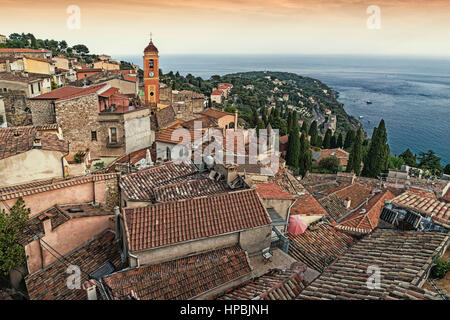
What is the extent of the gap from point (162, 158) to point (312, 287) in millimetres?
13568

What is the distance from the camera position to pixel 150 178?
39.6 ft

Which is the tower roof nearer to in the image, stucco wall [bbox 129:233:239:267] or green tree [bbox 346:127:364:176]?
stucco wall [bbox 129:233:239:267]

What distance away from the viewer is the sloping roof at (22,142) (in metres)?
11.5

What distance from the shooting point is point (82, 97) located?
16.4 m

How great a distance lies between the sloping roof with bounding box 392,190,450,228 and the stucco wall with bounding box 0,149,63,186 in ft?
44.0

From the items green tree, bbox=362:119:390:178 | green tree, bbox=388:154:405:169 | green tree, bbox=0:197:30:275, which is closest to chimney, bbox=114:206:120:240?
green tree, bbox=0:197:30:275

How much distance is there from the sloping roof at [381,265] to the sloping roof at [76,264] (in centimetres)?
582

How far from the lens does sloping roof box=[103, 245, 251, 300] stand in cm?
719

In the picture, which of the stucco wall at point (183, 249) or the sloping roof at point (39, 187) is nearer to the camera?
the stucco wall at point (183, 249)

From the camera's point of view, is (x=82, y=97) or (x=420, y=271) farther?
(x=82, y=97)

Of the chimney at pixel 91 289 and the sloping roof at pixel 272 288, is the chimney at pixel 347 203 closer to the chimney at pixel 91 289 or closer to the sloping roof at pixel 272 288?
the sloping roof at pixel 272 288

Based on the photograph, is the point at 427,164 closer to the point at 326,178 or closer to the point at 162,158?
the point at 326,178

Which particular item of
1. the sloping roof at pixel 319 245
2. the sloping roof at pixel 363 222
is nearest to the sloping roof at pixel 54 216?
the sloping roof at pixel 319 245
